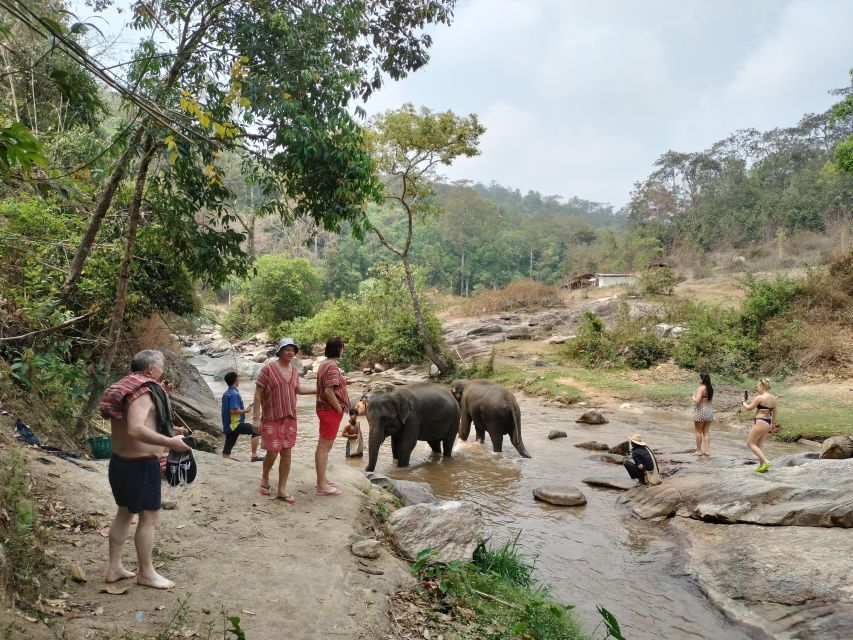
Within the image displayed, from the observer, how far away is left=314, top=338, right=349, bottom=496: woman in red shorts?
251 inches

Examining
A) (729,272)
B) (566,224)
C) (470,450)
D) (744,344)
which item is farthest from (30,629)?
(566,224)

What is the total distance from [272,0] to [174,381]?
8.48 m

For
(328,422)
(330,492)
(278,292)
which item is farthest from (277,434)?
(278,292)

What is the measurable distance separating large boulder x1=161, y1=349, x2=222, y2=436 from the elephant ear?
4.14m

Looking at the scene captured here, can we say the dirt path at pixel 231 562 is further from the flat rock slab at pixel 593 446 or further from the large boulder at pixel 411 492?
the flat rock slab at pixel 593 446

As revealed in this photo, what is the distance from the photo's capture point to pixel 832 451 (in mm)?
9859

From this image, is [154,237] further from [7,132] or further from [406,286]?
[406,286]

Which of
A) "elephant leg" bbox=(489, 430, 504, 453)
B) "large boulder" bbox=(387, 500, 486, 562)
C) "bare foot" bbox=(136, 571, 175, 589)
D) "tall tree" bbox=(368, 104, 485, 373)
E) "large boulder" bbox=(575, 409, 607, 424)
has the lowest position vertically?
"large boulder" bbox=(575, 409, 607, 424)

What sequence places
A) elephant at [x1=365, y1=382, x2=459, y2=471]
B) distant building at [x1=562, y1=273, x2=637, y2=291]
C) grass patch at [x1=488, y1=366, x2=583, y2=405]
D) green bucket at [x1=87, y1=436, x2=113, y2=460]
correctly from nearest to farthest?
1. green bucket at [x1=87, y1=436, x2=113, y2=460]
2. elephant at [x1=365, y1=382, x2=459, y2=471]
3. grass patch at [x1=488, y1=366, x2=583, y2=405]
4. distant building at [x1=562, y1=273, x2=637, y2=291]

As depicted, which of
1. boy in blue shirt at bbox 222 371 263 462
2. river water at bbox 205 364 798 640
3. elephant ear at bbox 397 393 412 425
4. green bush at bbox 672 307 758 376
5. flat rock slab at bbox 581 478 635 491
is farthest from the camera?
green bush at bbox 672 307 758 376

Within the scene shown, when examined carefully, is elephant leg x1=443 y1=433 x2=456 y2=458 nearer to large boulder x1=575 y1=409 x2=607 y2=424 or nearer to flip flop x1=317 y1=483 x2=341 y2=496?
flip flop x1=317 y1=483 x2=341 y2=496

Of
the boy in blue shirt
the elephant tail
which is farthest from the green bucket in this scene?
the elephant tail

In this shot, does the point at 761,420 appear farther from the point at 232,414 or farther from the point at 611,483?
the point at 232,414

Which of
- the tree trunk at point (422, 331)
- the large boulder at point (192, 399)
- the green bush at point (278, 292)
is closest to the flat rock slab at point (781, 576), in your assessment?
the large boulder at point (192, 399)
